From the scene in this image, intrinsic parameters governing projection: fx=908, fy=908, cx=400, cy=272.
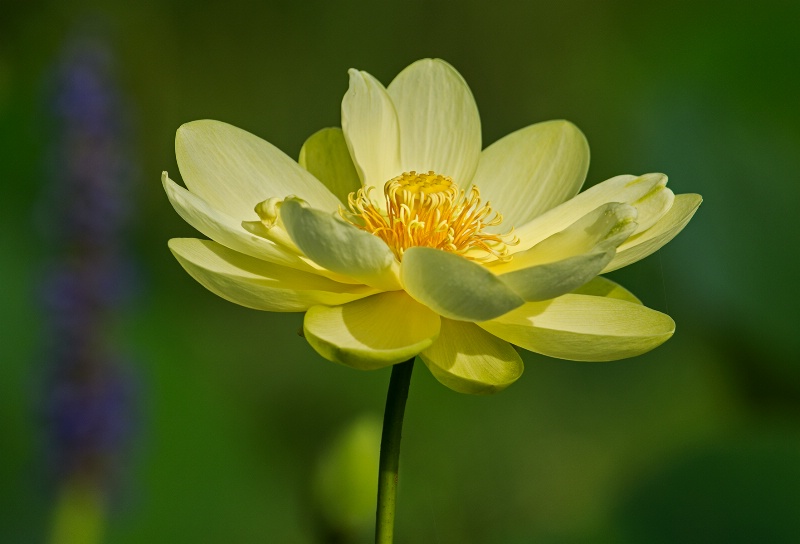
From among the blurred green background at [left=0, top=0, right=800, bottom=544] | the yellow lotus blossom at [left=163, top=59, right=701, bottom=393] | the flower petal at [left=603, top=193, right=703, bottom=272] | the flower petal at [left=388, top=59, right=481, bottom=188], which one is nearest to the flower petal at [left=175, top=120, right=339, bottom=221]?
the yellow lotus blossom at [left=163, top=59, right=701, bottom=393]

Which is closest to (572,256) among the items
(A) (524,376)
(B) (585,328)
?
(B) (585,328)

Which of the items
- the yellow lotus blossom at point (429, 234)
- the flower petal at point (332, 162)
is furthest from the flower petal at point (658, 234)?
the flower petal at point (332, 162)

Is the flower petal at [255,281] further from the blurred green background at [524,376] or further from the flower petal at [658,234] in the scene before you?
the blurred green background at [524,376]

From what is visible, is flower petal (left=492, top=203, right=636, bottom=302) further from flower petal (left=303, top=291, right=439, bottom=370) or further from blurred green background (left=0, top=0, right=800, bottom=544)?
blurred green background (left=0, top=0, right=800, bottom=544)

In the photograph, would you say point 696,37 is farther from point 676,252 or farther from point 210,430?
point 210,430

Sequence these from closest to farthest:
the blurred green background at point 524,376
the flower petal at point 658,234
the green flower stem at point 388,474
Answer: the green flower stem at point 388,474
the flower petal at point 658,234
the blurred green background at point 524,376

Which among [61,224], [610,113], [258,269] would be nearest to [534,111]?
[610,113]
